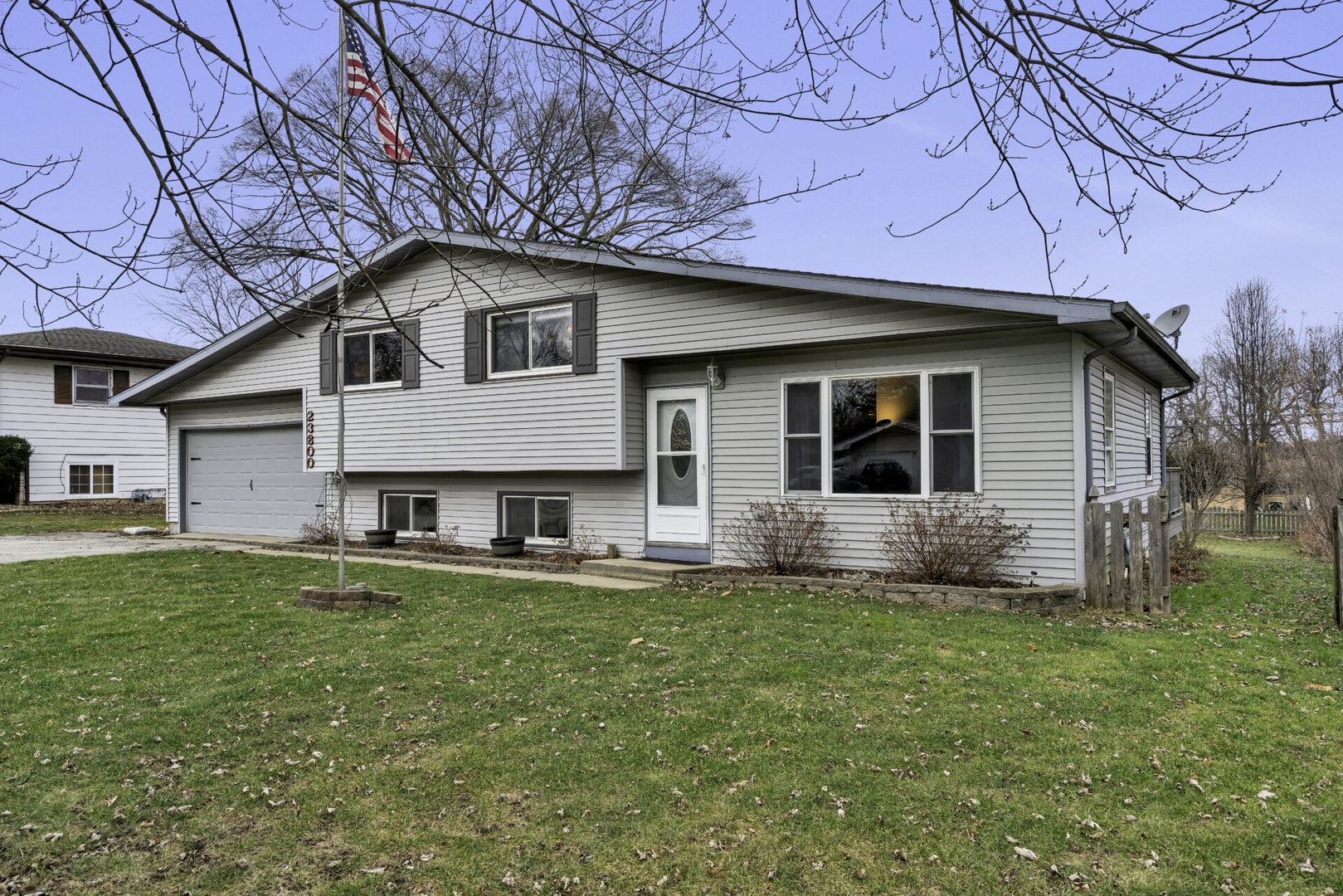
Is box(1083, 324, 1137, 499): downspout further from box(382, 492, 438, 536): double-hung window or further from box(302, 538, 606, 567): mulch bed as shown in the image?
box(382, 492, 438, 536): double-hung window

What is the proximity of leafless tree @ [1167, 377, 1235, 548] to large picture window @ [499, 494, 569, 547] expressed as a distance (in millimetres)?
10862

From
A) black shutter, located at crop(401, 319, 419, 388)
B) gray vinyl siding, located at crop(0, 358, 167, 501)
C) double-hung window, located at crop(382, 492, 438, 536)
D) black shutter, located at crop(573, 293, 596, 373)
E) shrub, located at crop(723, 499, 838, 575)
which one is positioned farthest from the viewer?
gray vinyl siding, located at crop(0, 358, 167, 501)

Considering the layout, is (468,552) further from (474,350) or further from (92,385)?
(92,385)

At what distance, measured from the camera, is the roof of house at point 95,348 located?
22.5 meters

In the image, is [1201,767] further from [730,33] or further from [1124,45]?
[730,33]

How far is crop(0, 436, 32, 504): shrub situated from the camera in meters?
21.3

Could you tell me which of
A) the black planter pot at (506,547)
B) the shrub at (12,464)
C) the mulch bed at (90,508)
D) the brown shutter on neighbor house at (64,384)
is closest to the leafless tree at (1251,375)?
the black planter pot at (506,547)

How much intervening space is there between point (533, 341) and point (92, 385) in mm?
18332

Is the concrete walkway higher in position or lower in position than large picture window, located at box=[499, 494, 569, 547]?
lower

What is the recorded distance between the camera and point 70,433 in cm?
2311

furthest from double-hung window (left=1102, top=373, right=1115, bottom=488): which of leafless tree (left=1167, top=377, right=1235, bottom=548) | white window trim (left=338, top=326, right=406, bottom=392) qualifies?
white window trim (left=338, top=326, right=406, bottom=392)

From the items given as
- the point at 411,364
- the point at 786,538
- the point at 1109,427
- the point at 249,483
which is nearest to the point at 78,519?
the point at 249,483

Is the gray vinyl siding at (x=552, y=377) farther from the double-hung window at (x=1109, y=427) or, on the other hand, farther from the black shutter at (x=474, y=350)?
the double-hung window at (x=1109, y=427)

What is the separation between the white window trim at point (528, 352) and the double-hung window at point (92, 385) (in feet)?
56.4
